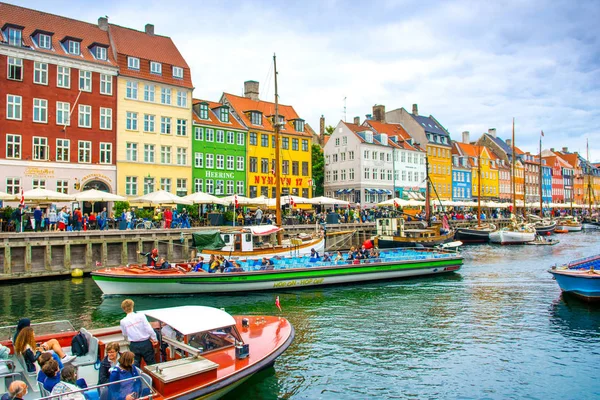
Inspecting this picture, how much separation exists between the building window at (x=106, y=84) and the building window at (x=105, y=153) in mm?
4244

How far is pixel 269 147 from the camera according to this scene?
53219 millimetres

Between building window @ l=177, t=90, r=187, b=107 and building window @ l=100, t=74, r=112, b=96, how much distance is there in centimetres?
650

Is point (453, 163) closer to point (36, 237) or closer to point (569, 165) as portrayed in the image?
point (569, 165)

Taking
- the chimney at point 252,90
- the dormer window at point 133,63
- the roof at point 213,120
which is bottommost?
the roof at point 213,120

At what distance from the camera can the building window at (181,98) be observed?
45125 mm

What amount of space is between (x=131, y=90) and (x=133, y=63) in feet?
7.96

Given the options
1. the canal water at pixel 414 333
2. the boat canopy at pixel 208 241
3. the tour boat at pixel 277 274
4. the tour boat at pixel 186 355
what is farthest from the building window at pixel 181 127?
the tour boat at pixel 186 355

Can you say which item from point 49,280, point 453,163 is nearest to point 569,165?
point 453,163

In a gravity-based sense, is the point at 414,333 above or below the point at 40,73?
below

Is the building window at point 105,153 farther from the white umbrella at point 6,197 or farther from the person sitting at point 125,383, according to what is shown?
the person sitting at point 125,383

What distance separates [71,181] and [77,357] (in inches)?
1214

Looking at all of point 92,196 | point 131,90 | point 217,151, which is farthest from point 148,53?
point 92,196

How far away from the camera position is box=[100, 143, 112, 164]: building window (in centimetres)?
3966

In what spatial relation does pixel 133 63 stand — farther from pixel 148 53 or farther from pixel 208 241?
pixel 208 241
